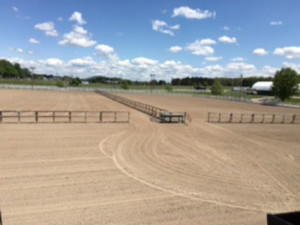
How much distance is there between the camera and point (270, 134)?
66.2 feet

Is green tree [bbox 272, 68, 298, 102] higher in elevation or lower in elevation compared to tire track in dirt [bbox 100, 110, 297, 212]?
higher

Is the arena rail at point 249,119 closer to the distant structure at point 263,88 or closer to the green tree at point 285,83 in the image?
the green tree at point 285,83

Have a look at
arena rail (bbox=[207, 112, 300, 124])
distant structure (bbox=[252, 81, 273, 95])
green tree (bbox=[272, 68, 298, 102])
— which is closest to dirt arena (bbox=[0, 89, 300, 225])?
arena rail (bbox=[207, 112, 300, 124])

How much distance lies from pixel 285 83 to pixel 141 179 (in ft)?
198

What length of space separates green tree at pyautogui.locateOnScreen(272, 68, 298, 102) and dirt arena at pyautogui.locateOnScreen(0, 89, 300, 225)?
160ft

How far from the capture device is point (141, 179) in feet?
30.8

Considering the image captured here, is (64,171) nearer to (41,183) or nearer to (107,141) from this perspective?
(41,183)

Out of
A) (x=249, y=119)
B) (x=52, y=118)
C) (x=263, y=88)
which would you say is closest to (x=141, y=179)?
(x=52, y=118)

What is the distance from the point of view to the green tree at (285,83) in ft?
191

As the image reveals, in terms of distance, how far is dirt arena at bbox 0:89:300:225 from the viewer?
6.93m

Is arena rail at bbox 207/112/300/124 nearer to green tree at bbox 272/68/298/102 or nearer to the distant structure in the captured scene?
green tree at bbox 272/68/298/102

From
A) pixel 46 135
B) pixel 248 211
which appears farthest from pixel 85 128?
pixel 248 211

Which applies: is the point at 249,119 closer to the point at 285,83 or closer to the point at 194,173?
the point at 194,173

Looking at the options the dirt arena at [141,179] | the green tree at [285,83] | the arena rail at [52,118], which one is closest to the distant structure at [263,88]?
the green tree at [285,83]
